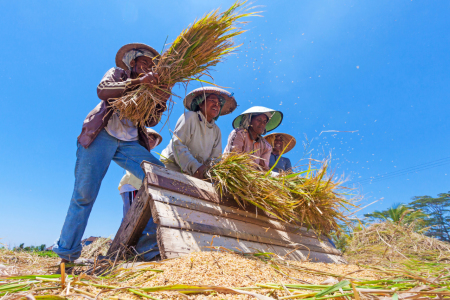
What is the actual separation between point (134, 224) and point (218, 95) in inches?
73.1

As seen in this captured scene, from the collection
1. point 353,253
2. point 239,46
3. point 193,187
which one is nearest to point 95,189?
point 193,187

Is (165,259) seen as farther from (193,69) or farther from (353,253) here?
(353,253)

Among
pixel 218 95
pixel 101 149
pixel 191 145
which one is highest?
pixel 218 95

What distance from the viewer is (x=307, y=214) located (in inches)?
105

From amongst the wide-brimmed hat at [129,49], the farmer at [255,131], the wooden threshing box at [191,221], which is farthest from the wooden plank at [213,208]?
the wide-brimmed hat at [129,49]

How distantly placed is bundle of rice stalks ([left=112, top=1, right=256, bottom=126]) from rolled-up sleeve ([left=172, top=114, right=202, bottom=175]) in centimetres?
40

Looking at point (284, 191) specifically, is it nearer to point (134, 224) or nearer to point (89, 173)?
point (134, 224)

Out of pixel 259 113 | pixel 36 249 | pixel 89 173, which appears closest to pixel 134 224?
pixel 89 173

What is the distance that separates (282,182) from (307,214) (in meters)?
0.47

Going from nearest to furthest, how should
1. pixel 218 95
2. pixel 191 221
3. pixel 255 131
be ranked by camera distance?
pixel 191 221 → pixel 218 95 → pixel 255 131

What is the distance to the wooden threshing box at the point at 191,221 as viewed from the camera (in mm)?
1640

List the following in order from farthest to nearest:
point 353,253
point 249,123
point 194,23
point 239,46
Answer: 1. point 353,253
2. point 249,123
3. point 239,46
4. point 194,23

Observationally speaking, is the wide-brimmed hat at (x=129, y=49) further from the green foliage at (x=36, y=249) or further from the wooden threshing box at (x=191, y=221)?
the green foliage at (x=36, y=249)

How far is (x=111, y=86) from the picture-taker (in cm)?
Answer: 229
